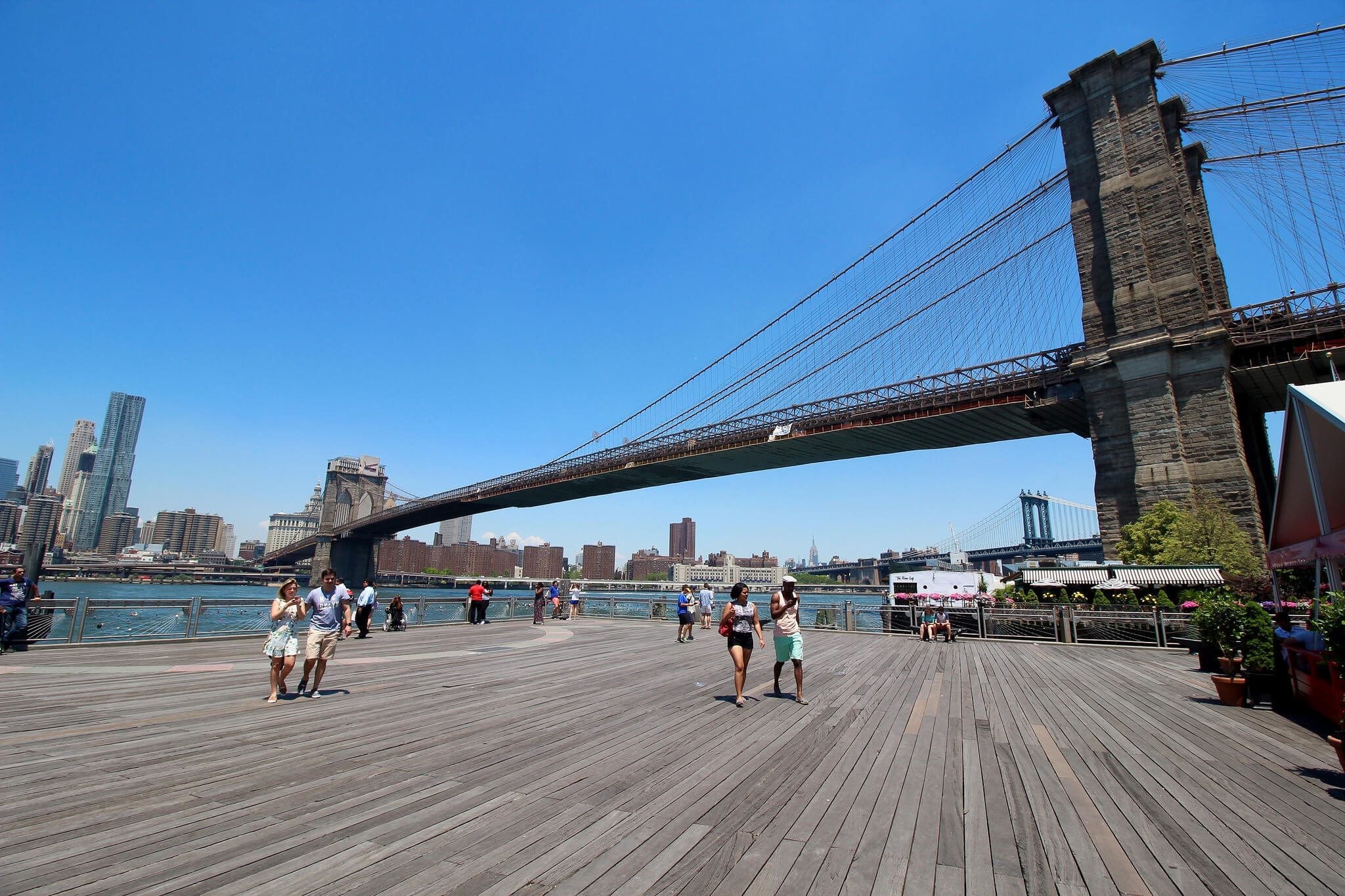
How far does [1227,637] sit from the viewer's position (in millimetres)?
9797

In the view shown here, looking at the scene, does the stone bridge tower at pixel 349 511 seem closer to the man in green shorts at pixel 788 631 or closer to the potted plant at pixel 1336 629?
the man in green shorts at pixel 788 631

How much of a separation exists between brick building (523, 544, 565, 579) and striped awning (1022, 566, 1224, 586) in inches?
6274

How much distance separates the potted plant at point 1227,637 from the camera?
9055 mm

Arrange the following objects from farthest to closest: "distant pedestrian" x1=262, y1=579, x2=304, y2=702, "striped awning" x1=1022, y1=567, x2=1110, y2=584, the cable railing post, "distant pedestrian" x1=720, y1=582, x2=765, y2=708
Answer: "striped awning" x1=1022, y1=567, x2=1110, y2=584, the cable railing post, "distant pedestrian" x1=720, y1=582, x2=765, y2=708, "distant pedestrian" x1=262, y1=579, x2=304, y2=702

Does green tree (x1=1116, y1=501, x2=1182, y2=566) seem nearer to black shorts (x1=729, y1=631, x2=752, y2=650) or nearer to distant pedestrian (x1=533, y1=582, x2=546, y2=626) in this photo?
black shorts (x1=729, y1=631, x2=752, y2=650)

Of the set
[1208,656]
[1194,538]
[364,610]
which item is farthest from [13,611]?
[1194,538]

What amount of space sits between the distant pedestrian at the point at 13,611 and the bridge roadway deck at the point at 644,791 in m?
2.94

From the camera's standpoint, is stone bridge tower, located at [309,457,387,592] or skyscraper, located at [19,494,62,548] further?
skyscraper, located at [19,494,62,548]

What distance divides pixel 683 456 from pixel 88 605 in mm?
43060

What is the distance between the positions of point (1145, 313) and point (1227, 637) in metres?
25.9

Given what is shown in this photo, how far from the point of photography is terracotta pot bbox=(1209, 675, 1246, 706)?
899cm

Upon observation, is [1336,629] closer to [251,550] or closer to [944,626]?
[944,626]

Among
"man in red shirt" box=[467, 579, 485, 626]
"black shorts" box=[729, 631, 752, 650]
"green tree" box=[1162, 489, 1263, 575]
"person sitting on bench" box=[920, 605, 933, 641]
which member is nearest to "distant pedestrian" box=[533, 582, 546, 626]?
"man in red shirt" box=[467, 579, 485, 626]

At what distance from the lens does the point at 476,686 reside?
9.77 m
